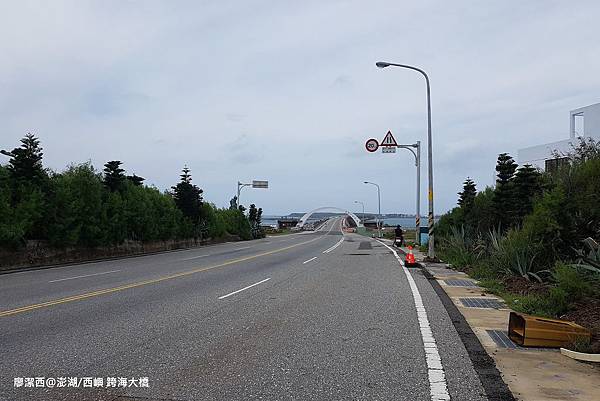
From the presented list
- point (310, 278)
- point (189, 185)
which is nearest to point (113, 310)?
point (310, 278)

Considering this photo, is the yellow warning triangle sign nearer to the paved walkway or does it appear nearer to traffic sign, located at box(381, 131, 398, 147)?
traffic sign, located at box(381, 131, 398, 147)

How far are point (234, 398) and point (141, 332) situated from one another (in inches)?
136

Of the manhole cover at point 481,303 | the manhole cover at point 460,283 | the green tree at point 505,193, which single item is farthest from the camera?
the green tree at point 505,193

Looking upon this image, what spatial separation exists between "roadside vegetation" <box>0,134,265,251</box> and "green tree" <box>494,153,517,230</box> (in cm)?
1917

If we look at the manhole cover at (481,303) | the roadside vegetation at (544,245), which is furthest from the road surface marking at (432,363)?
the roadside vegetation at (544,245)

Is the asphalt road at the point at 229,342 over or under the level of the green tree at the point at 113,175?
under

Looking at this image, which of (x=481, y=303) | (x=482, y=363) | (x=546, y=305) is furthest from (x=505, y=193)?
(x=482, y=363)

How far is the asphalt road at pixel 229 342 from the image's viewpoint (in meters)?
5.51

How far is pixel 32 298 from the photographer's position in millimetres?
12109

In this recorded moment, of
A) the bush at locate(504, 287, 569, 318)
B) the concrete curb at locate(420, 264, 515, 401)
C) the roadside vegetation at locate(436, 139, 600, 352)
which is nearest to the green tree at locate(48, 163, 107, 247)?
the roadside vegetation at locate(436, 139, 600, 352)

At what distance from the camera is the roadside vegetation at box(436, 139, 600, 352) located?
9.86m

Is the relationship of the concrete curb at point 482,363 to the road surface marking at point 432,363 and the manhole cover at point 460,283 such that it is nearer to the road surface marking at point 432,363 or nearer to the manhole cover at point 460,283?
the road surface marking at point 432,363

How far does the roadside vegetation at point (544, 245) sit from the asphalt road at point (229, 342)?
2.16 metres

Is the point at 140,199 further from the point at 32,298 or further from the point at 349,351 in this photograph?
the point at 349,351
